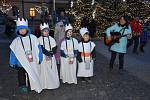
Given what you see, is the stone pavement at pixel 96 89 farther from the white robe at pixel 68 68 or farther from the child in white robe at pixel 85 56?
the child in white robe at pixel 85 56

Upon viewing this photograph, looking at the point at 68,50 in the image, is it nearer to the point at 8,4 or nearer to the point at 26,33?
the point at 26,33

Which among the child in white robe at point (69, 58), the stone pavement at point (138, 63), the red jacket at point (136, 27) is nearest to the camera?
the child in white robe at point (69, 58)

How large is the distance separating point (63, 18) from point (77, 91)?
4810mm

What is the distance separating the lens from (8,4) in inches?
2018

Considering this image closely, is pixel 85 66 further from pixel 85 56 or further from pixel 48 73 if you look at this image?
Result: pixel 48 73

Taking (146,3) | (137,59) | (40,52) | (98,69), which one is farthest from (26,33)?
(146,3)

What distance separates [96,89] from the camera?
917cm

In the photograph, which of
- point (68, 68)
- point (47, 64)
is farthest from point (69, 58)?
point (47, 64)

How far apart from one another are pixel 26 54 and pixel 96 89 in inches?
77.2

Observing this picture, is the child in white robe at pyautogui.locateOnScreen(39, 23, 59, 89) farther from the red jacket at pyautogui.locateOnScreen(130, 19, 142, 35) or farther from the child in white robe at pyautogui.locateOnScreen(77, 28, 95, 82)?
the red jacket at pyautogui.locateOnScreen(130, 19, 142, 35)

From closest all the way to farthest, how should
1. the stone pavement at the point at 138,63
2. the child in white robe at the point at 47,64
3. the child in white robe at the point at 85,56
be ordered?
the child in white robe at the point at 47,64 < the child in white robe at the point at 85,56 < the stone pavement at the point at 138,63

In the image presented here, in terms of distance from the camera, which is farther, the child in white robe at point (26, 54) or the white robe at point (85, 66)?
the white robe at point (85, 66)

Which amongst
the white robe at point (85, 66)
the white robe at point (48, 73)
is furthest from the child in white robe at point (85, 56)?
the white robe at point (48, 73)

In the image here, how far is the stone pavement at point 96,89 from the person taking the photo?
8430 mm
